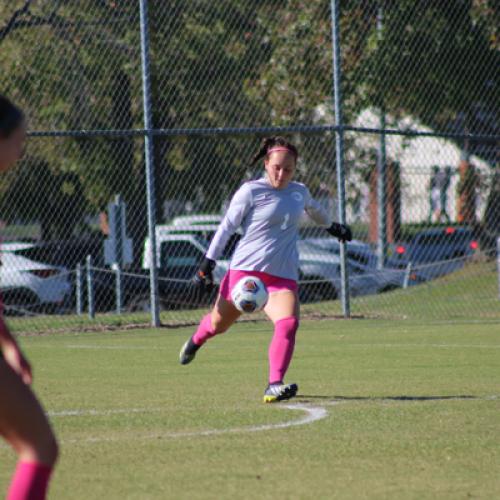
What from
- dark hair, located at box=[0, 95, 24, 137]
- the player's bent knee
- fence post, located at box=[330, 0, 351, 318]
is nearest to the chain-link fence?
fence post, located at box=[330, 0, 351, 318]

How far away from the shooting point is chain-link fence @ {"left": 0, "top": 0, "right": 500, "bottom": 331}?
20.6 m

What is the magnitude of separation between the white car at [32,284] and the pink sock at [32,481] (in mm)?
17396

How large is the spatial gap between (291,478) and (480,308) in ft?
45.1

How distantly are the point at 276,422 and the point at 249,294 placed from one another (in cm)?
167

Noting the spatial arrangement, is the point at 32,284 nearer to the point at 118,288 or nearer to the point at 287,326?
the point at 118,288

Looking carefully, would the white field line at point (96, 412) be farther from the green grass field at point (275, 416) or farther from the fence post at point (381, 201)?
the fence post at point (381, 201)

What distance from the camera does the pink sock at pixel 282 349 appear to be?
9.25 m

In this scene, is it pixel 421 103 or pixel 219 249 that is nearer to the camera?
pixel 219 249

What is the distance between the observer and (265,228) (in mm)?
9867

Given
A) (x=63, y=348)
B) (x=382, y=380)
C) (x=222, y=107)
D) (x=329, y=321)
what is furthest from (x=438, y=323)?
(x=222, y=107)

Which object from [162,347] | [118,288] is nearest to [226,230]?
[162,347]

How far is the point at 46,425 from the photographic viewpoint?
14.0 ft

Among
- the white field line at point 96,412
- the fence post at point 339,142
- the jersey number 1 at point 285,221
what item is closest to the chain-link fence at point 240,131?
the fence post at point 339,142

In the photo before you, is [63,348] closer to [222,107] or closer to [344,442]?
[344,442]
